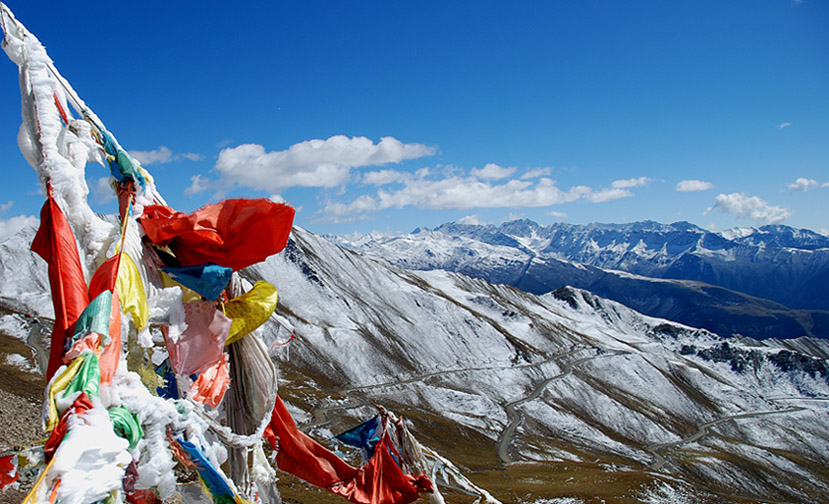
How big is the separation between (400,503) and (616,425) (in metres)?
137

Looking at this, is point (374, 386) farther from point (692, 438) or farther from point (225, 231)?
point (225, 231)

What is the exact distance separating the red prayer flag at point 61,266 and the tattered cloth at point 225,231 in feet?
3.30

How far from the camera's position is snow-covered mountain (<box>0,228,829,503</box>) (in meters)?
85.2

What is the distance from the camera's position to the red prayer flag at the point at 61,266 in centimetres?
466

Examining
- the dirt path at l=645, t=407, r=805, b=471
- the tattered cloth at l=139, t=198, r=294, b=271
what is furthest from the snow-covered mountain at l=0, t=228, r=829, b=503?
the tattered cloth at l=139, t=198, r=294, b=271

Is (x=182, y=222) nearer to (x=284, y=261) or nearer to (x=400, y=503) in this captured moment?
(x=400, y=503)

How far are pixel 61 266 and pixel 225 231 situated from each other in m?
1.72

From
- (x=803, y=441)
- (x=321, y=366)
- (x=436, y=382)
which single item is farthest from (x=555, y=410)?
(x=803, y=441)

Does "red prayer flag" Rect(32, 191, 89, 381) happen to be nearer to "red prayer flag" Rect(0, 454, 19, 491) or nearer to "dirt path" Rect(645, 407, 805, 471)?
"red prayer flag" Rect(0, 454, 19, 491)

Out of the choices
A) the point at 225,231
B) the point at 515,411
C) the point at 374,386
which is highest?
the point at 225,231

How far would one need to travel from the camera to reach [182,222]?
6062 mm

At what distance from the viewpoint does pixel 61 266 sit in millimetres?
4934

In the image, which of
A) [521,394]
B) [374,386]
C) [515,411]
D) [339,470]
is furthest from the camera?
[521,394]

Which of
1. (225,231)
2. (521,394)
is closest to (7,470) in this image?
(225,231)
